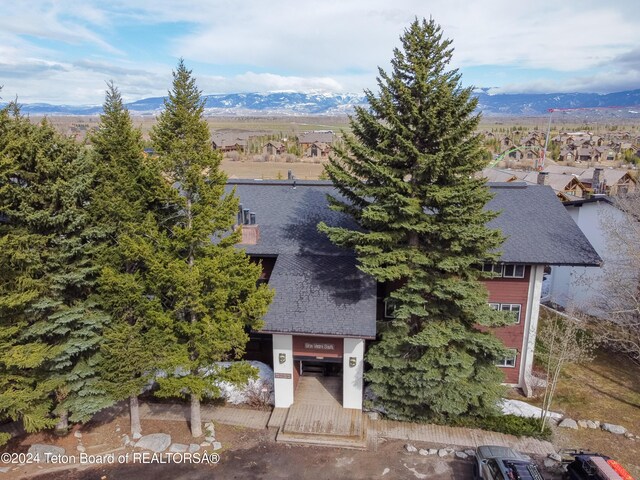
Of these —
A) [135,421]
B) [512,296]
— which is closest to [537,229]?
[512,296]

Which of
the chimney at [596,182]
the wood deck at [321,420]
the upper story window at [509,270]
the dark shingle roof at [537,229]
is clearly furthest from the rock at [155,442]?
the chimney at [596,182]

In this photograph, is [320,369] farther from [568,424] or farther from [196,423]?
[568,424]

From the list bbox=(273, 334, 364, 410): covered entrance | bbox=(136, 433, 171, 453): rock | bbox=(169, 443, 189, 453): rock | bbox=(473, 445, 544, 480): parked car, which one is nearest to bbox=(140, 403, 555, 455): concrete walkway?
bbox=(273, 334, 364, 410): covered entrance

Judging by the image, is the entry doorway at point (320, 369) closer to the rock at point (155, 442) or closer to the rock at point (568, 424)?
the rock at point (155, 442)

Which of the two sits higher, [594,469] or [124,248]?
[124,248]

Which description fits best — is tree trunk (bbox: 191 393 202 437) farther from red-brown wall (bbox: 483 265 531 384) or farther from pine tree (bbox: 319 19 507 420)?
red-brown wall (bbox: 483 265 531 384)

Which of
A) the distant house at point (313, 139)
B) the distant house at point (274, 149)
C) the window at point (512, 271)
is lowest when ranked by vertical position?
the window at point (512, 271)

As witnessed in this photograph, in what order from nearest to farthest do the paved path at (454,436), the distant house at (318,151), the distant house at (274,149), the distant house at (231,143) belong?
the paved path at (454,436), the distant house at (318,151), the distant house at (274,149), the distant house at (231,143)

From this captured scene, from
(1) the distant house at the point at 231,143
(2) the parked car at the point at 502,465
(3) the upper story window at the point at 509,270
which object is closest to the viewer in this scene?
(2) the parked car at the point at 502,465
